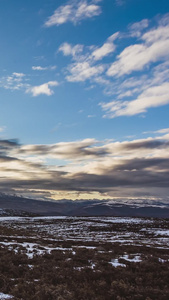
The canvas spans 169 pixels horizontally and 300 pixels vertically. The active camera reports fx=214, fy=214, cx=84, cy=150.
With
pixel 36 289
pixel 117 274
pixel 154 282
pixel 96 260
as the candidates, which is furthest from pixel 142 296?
pixel 96 260

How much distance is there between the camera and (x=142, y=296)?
8.07 meters

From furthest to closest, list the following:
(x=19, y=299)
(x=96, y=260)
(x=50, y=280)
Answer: (x=96, y=260)
(x=50, y=280)
(x=19, y=299)

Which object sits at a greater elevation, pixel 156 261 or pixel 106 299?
pixel 106 299

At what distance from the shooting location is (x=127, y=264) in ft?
43.9

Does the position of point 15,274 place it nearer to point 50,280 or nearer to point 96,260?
point 50,280

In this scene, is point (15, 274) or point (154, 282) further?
point (15, 274)

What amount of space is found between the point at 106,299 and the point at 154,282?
3.23m

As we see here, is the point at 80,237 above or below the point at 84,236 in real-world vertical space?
above

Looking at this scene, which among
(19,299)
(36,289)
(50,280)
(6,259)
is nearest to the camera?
(19,299)

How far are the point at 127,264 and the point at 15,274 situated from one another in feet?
22.1

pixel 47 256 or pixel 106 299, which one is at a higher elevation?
pixel 106 299

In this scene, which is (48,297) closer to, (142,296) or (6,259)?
(142,296)

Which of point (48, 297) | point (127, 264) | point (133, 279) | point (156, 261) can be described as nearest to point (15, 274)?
point (48, 297)

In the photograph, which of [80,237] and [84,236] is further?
[84,236]
